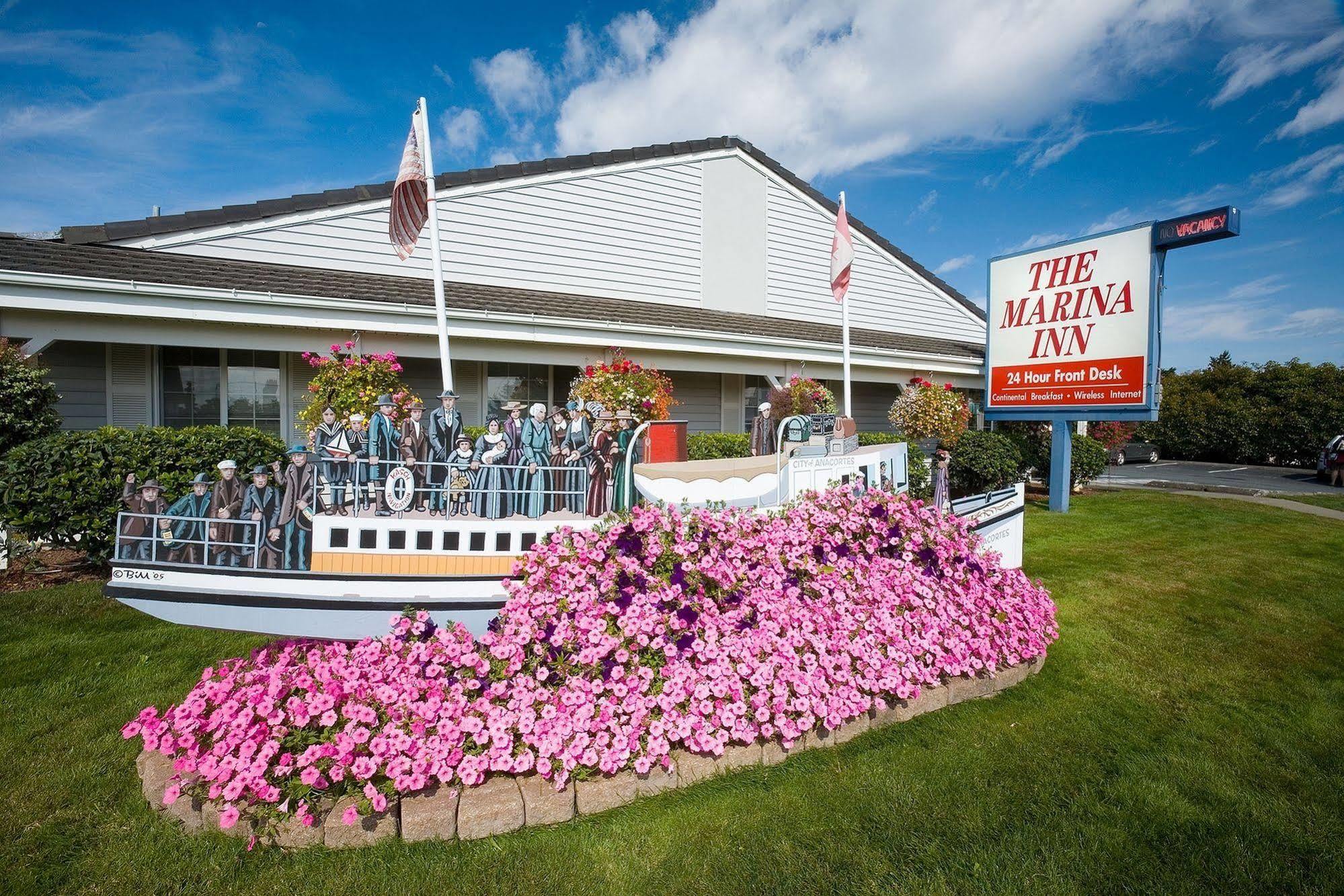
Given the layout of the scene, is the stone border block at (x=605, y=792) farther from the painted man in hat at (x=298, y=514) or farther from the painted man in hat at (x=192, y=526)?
the painted man in hat at (x=192, y=526)

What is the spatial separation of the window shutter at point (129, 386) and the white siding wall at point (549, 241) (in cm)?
179

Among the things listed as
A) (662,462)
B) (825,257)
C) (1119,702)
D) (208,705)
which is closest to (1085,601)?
(1119,702)

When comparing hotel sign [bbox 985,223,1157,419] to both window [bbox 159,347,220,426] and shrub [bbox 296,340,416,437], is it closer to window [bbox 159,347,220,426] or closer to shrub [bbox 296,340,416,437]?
shrub [bbox 296,340,416,437]

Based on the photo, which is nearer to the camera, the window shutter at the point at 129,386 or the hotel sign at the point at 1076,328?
the window shutter at the point at 129,386

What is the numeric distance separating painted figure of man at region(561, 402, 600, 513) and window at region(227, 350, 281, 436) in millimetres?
7608

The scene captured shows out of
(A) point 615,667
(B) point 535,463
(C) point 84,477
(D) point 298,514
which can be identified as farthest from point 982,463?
(C) point 84,477

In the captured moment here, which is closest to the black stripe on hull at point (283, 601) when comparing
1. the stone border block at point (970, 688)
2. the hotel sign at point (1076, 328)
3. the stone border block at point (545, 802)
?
the stone border block at point (545, 802)

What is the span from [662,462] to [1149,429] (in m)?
33.0

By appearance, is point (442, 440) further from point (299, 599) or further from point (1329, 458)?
point (1329, 458)

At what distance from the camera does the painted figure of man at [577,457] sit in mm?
5297

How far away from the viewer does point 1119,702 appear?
4.64m

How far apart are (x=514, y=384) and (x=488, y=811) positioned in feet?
34.6

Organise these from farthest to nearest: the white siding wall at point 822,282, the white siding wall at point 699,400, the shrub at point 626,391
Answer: the white siding wall at point 822,282 → the white siding wall at point 699,400 → the shrub at point 626,391

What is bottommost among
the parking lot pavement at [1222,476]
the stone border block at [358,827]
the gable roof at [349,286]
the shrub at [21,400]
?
the stone border block at [358,827]
